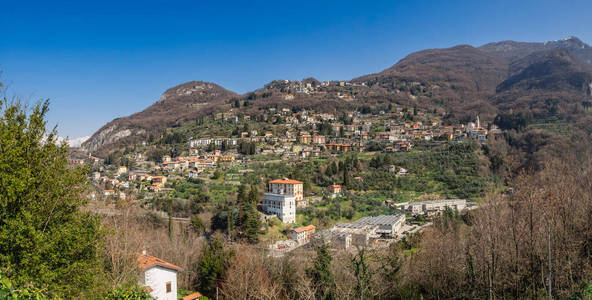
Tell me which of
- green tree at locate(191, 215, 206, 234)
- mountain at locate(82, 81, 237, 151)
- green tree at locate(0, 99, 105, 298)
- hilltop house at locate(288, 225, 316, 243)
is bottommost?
hilltop house at locate(288, 225, 316, 243)

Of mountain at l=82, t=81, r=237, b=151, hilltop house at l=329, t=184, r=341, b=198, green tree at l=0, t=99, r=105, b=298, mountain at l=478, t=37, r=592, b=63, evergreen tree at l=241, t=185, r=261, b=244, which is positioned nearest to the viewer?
green tree at l=0, t=99, r=105, b=298

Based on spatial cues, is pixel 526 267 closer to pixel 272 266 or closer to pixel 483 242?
pixel 483 242

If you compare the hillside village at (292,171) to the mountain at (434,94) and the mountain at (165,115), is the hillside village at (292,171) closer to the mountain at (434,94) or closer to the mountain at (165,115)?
the mountain at (434,94)

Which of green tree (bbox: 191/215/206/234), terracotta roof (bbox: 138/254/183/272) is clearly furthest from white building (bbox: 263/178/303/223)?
terracotta roof (bbox: 138/254/183/272)

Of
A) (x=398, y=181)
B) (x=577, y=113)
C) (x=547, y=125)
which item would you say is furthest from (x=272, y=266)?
Answer: (x=577, y=113)

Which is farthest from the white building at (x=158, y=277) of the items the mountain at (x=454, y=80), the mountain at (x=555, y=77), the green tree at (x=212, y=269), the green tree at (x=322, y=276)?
the mountain at (x=555, y=77)

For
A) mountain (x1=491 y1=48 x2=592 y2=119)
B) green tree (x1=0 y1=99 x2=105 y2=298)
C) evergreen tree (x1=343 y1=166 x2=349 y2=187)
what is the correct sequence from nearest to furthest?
green tree (x1=0 y1=99 x2=105 y2=298) → evergreen tree (x1=343 y1=166 x2=349 y2=187) → mountain (x1=491 y1=48 x2=592 y2=119)

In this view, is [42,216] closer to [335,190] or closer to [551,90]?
[335,190]

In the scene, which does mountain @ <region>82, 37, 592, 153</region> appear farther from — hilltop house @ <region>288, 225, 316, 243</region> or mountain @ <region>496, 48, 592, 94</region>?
hilltop house @ <region>288, 225, 316, 243</region>
